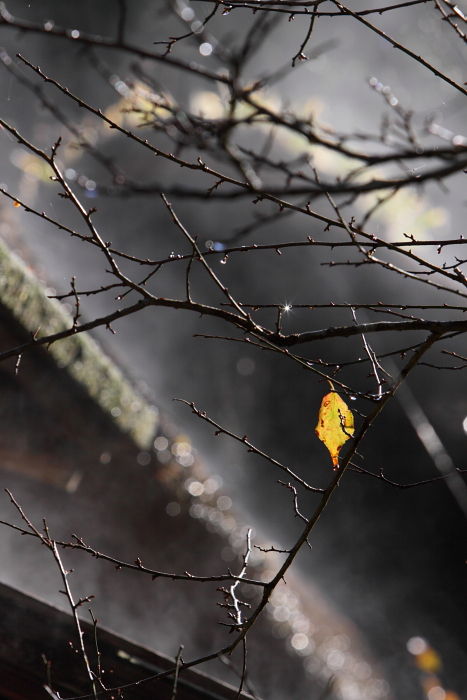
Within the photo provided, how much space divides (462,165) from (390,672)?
6370 millimetres

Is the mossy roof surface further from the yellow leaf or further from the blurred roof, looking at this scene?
the yellow leaf

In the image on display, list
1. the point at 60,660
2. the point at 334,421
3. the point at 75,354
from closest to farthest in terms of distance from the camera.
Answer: the point at 334,421
the point at 60,660
the point at 75,354

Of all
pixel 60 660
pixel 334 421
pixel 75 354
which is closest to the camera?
pixel 334 421

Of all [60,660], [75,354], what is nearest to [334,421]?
[60,660]

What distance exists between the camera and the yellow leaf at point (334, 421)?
1.53 m

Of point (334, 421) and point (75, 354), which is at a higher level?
point (75, 354)

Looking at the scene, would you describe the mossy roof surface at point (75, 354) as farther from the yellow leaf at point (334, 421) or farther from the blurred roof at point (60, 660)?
the yellow leaf at point (334, 421)

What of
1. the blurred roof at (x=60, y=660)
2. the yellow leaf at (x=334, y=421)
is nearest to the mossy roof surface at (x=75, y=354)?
the blurred roof at (x=60, y=660)

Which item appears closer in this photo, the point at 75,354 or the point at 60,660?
the point at 60,660

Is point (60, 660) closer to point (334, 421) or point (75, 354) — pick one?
point (334, 421)

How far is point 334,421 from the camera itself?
1.54 meters

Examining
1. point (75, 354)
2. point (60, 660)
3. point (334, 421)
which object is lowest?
point (60, 660)

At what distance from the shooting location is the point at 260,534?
6789 millimetres

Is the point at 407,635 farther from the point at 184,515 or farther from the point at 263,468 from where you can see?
the point at 184,515
